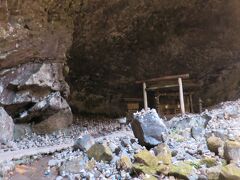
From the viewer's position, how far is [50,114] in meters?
11.0

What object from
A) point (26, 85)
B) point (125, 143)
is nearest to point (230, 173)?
point (125, 143)

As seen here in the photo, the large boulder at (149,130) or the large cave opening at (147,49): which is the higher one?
the large cave opening at (147,49)

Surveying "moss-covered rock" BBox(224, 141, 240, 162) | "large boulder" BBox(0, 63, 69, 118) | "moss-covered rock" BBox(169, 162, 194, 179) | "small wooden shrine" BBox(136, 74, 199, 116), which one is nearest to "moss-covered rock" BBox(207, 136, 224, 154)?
"moss-covered rock" BBox(224, 141, 240, 162)

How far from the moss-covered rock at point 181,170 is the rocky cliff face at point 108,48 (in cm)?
610

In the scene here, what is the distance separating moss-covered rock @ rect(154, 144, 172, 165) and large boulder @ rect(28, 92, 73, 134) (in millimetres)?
5963

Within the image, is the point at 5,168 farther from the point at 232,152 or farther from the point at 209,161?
the point at 232,152

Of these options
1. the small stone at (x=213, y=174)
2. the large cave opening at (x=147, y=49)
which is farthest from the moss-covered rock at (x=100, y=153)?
the large cave opening at (x=147, y=49)

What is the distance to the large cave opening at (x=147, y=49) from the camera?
1163 cm

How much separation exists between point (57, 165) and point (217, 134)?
11.1ft

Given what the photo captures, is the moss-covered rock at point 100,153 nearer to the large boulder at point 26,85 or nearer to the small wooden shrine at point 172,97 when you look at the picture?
the large boulder at point 26,85

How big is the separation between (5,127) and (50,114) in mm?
2112

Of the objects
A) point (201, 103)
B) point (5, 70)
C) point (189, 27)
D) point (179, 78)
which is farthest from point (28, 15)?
point (201, 103)

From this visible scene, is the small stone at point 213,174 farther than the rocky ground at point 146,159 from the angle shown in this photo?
No

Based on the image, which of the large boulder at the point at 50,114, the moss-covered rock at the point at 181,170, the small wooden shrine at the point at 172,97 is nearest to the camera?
the moss-covered rock at the point at 181,170
